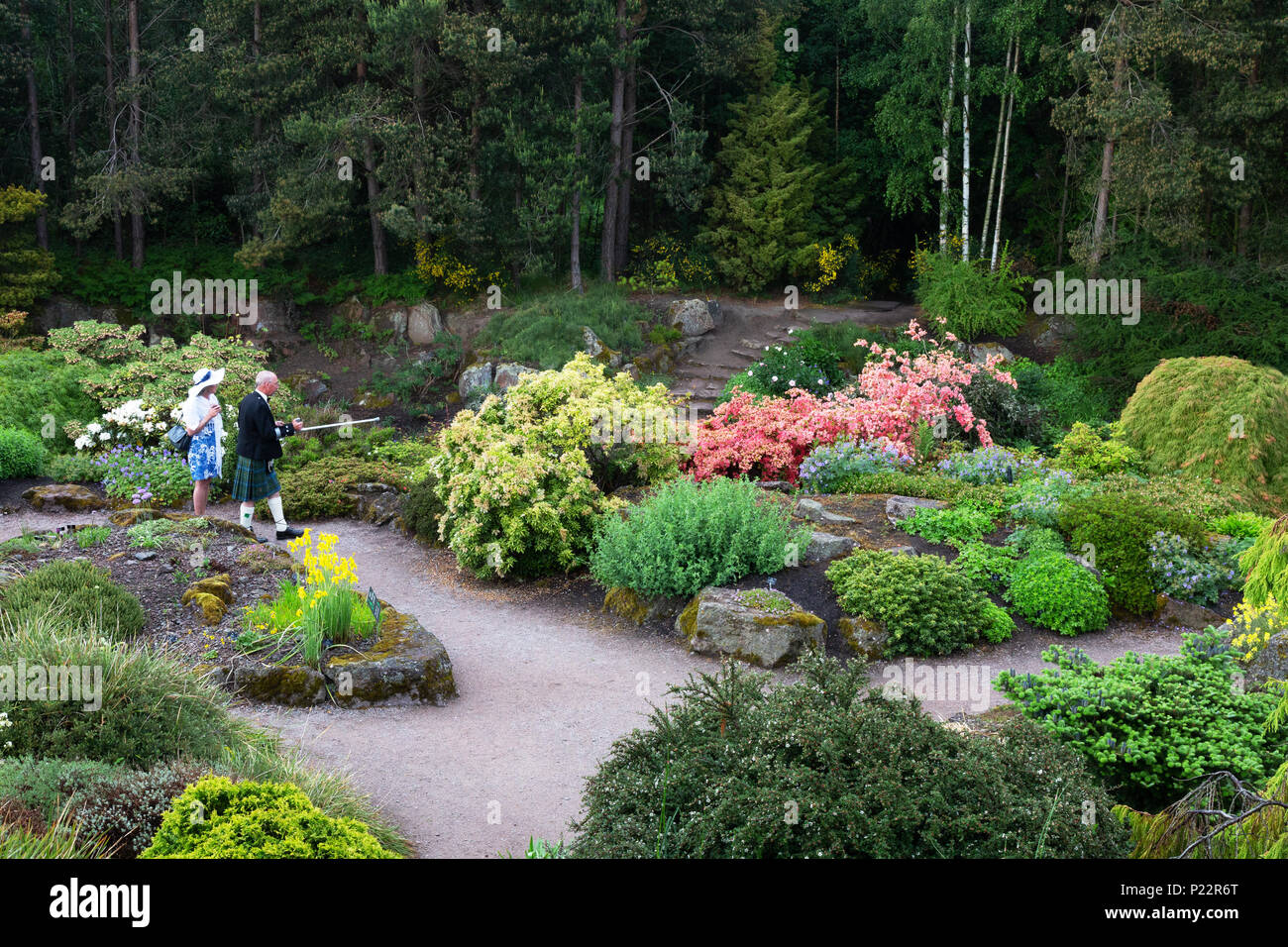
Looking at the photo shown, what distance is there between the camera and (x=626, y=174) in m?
19.6

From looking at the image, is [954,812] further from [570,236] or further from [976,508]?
[570,236]

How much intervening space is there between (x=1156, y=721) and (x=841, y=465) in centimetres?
607

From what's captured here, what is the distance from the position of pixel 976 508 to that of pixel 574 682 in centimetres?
453

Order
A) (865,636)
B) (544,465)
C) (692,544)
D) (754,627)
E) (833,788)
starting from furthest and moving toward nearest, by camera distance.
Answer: (544,465) → (692,544) → (865,636) → (754,627) → (833,788)

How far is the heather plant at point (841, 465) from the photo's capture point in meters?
10.8

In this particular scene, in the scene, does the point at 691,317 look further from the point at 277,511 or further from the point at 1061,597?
the point at 1061,597

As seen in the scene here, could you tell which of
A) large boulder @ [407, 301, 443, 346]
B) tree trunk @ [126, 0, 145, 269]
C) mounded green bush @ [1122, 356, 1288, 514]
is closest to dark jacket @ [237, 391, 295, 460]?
large boulder @ [407, 301, 443, 346]

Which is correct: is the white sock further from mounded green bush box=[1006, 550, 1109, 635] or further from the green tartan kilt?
mounded green bush box=[1006, 550, 1109, 635]

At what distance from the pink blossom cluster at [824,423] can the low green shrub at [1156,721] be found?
19.9ft

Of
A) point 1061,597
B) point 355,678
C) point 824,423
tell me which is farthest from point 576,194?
point 355,678

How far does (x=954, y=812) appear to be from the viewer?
13.0 ft

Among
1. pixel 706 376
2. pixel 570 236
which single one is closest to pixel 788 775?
pixel 706 376

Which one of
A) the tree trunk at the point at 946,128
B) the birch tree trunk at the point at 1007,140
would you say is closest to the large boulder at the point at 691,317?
the tree trunk at the point at 946,128

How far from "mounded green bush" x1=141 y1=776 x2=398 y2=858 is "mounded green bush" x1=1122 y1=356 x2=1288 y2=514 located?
9.13 m
